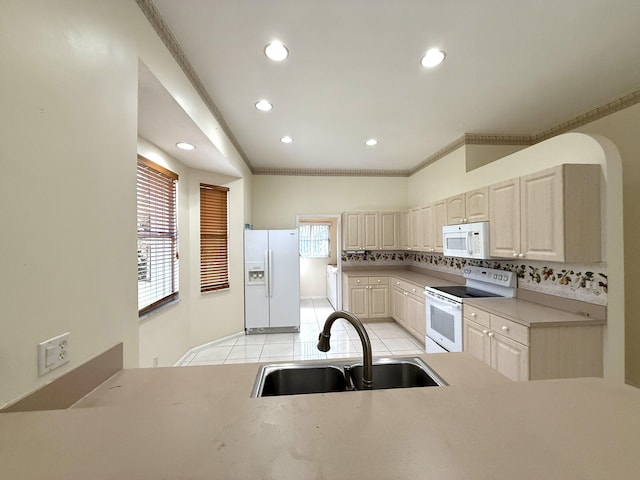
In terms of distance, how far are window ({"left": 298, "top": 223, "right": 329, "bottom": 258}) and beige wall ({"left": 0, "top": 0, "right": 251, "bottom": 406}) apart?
537 cm

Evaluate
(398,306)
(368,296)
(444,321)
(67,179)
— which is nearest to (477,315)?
(444,321)

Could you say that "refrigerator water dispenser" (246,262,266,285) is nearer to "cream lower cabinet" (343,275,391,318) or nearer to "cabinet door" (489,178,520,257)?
"cream lower cabinet" (343,275,391,318)

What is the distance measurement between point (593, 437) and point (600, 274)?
85.1 inches

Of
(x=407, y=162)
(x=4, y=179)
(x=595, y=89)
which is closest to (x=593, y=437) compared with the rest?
(x=4, y=179)

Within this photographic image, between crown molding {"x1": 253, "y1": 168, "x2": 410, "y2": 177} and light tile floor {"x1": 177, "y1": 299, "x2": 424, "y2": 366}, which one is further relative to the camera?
crown molding {"x1": 253, "y1": 168, "x2": 410, "y2": 177}

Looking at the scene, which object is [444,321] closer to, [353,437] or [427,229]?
[427,229]

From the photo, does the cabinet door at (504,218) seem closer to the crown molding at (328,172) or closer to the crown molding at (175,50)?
the crown molding at (328,172)

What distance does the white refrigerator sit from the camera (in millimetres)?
3904

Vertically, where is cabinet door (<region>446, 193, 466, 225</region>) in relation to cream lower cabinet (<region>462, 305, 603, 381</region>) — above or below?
above

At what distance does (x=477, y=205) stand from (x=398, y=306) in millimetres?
2092

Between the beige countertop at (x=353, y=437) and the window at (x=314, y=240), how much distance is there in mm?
5922

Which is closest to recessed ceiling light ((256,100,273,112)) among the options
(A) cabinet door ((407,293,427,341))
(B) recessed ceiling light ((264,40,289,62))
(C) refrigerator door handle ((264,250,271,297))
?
(B) recessed ceiling light ((264,40,289,62))

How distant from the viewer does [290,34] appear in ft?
5.36

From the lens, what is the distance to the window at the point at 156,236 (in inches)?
93.7
